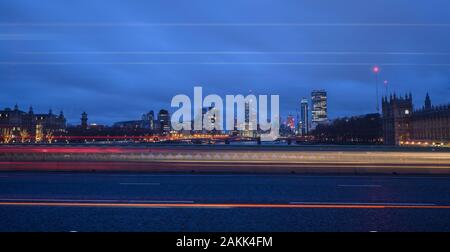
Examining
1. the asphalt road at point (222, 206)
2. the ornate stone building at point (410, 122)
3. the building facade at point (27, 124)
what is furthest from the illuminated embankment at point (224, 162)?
the building facade at point (27, 124)

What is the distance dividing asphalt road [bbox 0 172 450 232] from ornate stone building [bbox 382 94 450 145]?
4851 inches

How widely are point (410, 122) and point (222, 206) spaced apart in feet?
490

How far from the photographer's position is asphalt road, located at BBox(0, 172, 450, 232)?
8320 millimetres

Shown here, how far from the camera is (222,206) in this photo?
34.0 feet

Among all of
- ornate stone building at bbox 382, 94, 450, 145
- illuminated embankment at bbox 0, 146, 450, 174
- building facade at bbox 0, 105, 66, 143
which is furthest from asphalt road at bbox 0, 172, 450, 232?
building facade at bbox 0, 105, 66, 143

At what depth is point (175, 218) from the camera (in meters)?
8.96

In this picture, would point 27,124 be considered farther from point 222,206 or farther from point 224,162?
point 222,206

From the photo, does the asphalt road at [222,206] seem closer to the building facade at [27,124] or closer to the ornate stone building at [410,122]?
the ornate stone building at [410,122]

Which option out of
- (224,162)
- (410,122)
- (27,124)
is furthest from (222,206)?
(27,124)

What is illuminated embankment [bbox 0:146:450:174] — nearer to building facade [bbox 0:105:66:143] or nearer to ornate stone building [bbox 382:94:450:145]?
ornate stone building [bbox 382:94:450:145]

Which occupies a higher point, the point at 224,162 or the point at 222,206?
the point at 224,162

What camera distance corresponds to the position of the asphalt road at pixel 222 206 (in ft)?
27.3

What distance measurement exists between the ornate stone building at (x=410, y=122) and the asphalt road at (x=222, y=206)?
404 ft
